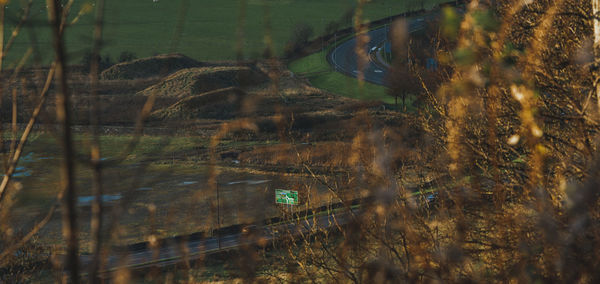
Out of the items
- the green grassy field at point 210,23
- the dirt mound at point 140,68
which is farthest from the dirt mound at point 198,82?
the green grassy field at point 210,23

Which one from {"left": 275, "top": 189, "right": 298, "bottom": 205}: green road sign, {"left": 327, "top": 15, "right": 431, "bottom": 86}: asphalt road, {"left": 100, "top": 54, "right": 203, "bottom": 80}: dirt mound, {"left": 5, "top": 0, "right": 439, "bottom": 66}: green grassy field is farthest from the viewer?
{"left": 5, "top": 0, "right": 439, "bottom": 66}: green grassy field

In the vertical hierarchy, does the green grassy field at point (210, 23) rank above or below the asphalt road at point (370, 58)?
above

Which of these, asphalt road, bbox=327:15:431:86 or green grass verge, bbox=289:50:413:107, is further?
asphalt road, bbox=327:15:431:86

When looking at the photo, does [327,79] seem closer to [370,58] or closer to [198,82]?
[370,58]

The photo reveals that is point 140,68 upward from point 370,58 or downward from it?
downward

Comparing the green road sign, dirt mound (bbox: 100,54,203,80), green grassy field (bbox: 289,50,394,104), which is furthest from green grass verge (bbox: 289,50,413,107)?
the green road sign

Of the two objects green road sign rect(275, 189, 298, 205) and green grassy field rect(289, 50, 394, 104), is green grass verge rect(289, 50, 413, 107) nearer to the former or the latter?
green grassy field rect(289, 50, 394, 104)

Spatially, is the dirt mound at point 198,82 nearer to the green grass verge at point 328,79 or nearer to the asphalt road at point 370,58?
the green grass verge at point 328,79

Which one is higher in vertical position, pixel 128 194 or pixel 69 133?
pixel 69 133

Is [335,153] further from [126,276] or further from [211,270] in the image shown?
[126,276]

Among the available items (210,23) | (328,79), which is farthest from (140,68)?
(328,79)

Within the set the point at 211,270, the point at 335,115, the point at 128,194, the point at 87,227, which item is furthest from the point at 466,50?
the point at 335,115
